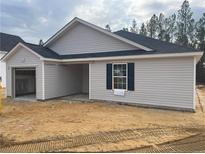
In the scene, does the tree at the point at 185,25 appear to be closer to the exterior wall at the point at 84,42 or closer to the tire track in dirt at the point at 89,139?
the exterior wall at the point at 84,42

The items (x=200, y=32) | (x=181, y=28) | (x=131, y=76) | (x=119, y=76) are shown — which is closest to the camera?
(x=131, y=76)

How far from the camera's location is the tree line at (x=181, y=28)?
33.3 meters

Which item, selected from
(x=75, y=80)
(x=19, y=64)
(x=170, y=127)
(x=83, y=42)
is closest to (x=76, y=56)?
(x=83, y=42)

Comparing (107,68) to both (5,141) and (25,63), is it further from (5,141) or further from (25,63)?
(5,141)

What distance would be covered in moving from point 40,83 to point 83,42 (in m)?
3.93

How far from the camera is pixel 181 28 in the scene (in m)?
36.0

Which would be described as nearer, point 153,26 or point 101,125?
point 101,125

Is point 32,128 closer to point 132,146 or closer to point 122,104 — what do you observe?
point 132,146

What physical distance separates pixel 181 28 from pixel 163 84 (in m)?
29.4

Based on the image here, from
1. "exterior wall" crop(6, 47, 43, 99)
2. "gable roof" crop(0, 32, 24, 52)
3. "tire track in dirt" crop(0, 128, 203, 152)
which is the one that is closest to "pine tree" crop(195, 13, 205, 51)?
"gable roof" crop(0, 32, 24, 52)

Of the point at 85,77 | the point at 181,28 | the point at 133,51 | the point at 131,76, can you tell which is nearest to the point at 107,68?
the point at 131,76

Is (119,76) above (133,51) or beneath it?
beneath

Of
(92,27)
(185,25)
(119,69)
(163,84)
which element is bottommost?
(163,84)

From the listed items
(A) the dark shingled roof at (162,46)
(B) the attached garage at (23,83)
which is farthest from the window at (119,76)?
(B) the attached garage at (23,83)
